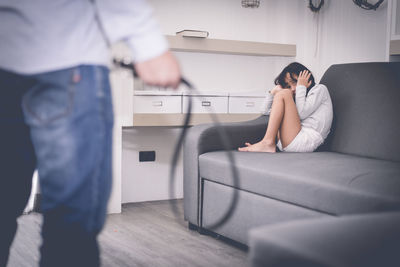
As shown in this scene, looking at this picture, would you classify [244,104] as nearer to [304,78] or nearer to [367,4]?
[304,78]

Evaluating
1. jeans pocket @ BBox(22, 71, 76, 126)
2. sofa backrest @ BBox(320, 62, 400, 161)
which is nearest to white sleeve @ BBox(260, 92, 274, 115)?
sofa backrest @ BBox(320, 62, 400, 161)

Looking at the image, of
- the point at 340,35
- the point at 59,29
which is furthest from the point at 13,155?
the point at 340,35

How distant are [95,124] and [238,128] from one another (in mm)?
1670

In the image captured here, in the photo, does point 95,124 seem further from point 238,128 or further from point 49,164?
point 238,128

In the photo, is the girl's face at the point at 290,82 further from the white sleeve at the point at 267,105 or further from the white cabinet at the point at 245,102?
the white cabinet at the point at 245,102

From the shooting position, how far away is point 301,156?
2.18 meters

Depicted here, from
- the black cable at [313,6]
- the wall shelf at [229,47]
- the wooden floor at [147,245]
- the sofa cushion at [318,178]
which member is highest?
the black cable at [313,6]

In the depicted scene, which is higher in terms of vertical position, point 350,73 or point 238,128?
point 350,73

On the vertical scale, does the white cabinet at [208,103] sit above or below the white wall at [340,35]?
below

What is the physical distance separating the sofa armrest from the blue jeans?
1.45 m

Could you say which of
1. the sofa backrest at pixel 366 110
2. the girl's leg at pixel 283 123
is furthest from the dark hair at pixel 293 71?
the girl's leg at pixel 283 123

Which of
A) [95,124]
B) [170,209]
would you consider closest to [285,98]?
[170,209]

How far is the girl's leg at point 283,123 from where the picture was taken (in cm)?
244

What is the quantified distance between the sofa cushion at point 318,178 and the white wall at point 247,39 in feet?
3.38
